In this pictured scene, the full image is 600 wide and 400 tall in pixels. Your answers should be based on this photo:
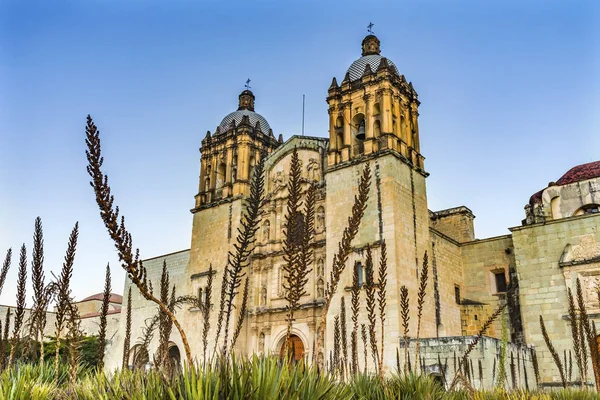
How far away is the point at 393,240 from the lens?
1591 cm

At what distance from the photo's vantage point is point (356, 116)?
63.3 feet

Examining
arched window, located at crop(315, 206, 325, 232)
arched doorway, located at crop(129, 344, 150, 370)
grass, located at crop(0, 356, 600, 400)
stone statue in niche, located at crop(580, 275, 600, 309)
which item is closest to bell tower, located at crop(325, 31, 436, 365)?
arched window, located at crop(315, 206, 325, 232)

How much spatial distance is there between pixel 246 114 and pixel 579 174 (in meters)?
14.2

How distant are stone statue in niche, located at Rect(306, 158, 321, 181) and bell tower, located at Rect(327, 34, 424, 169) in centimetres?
116

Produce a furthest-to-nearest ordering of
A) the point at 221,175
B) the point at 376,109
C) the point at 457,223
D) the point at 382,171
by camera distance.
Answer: the point at 221,175
the point at 457,223
the point at 376,109
the point at 382,171

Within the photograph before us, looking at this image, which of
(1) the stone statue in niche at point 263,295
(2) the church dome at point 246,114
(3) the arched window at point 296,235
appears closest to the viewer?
(3) the arched window at point 296,235

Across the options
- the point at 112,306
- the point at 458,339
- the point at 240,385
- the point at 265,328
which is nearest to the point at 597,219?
the point at 458,339

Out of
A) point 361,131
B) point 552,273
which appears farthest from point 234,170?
point 552,273

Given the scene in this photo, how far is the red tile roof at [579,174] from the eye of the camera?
61.4ft

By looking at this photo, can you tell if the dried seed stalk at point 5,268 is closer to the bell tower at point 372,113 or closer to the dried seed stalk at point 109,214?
the dried seed stalk at point 109,214

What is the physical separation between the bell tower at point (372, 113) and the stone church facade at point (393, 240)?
46mm

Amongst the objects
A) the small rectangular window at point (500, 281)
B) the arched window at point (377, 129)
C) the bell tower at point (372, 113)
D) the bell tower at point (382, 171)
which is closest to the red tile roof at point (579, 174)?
the small rectangular window at point (500, 281)

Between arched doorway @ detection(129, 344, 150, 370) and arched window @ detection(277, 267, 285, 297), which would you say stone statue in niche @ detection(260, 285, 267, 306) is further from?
arched doorway @ detection(129, 344, 150, 370)

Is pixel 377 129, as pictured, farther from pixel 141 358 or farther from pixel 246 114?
pixel 141 358
